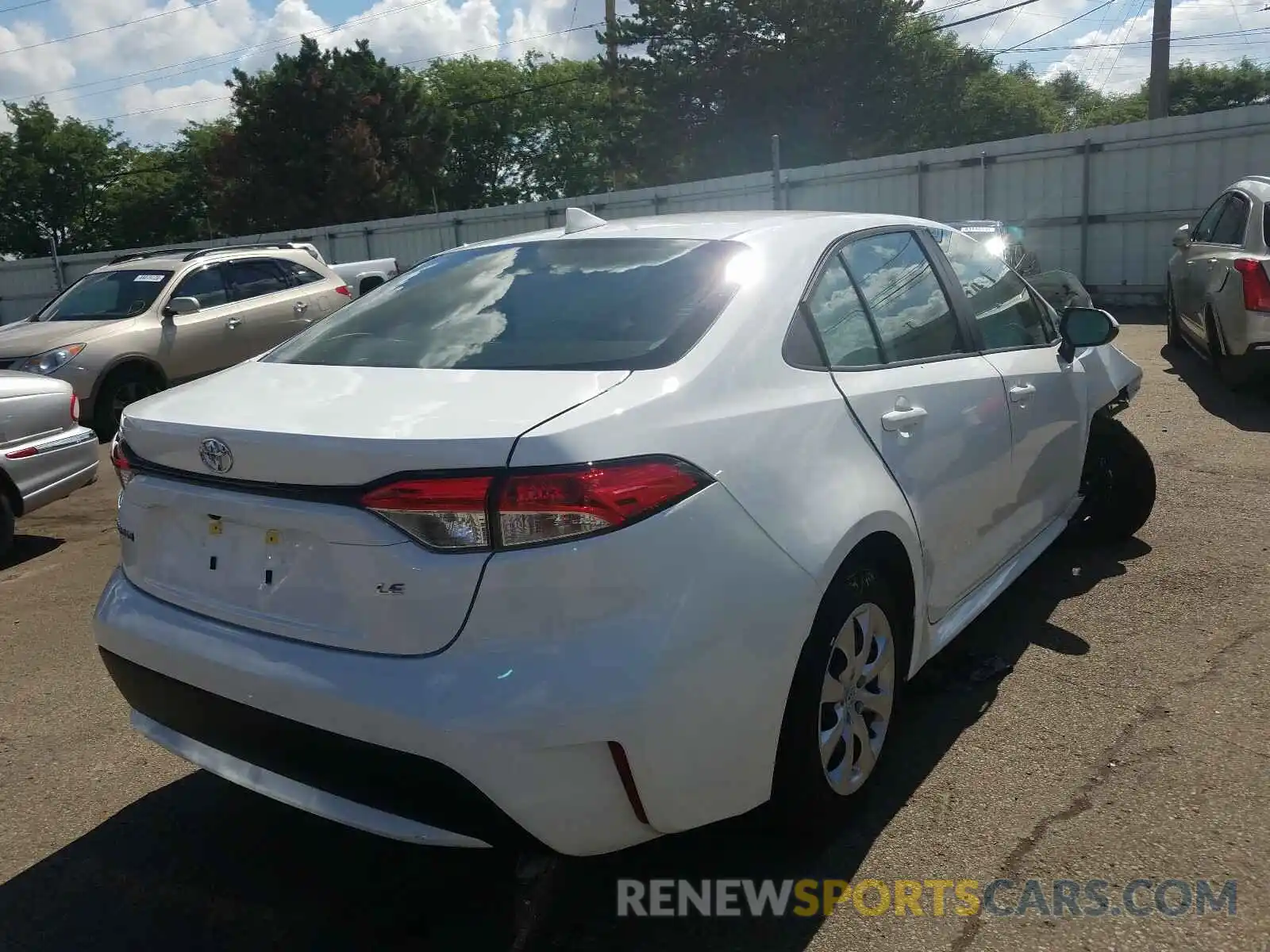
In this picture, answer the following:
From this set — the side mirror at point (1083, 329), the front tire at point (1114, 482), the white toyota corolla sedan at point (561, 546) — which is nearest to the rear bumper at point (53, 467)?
the white toyota corolla sedan at point (561, 546)

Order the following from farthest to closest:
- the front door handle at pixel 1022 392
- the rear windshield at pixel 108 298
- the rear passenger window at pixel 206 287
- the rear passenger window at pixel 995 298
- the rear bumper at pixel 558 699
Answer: the rear passenger window at pixel 206 287 < the rear windshield at pixel 108 298 < the rear passenger window at pixel 995 298 < the front door handle at pixel 1022 392 < the rear bumper at pixel 558 699

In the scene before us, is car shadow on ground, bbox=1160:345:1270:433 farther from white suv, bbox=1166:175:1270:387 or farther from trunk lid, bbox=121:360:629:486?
trunk lid, bbox=121:360:629:486

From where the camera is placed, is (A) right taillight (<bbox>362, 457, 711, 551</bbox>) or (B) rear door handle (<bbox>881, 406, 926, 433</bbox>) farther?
(B) rear door handle (<bbox>881, 406, 926, 433</bbox>)

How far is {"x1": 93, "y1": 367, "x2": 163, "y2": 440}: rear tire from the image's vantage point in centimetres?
920

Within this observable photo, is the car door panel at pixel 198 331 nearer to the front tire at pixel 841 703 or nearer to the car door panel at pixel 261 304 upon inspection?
the car door panel at pixel 261 304

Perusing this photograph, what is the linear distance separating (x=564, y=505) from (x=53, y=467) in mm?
5033

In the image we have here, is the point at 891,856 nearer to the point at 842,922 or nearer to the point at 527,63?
the point at 842,922

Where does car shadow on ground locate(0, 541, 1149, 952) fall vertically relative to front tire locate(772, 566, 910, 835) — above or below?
below

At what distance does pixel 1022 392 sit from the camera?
364cm

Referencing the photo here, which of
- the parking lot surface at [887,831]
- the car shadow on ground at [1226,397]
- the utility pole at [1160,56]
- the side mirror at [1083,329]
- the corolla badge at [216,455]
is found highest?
the utility pole at [1160,56]

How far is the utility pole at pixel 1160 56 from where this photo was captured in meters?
18.8

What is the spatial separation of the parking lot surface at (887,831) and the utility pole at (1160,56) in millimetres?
18027

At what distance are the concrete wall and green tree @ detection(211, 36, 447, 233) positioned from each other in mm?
25376

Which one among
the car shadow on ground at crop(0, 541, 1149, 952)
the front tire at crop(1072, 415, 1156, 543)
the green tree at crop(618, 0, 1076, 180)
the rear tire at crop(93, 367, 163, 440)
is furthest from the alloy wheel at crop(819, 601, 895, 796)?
the green tree at crop(618, 0, 1076, 180)
